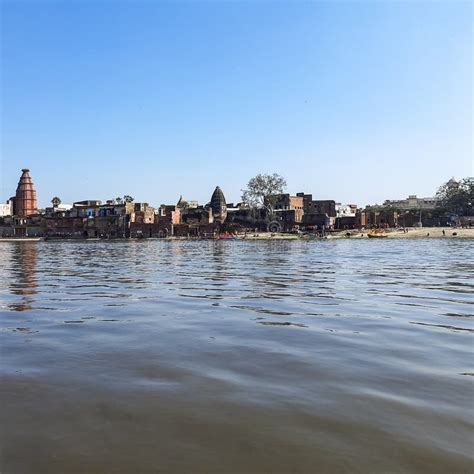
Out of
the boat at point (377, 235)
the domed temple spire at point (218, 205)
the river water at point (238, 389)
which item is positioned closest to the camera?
the river water at point (238, 389)

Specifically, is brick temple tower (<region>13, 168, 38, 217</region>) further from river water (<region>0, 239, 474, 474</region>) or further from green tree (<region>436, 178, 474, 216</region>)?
river water (<region>0, 239, 474, 474</region>)

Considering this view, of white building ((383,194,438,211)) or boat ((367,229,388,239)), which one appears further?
white building ((383,194,438,211))

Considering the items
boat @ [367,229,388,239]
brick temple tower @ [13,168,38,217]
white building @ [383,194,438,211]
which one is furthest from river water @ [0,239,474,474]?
white building @ [383,194,438,211]

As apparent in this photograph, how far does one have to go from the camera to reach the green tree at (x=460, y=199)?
100812mm

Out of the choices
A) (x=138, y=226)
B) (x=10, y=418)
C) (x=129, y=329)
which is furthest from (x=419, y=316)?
(x=138, y=226)

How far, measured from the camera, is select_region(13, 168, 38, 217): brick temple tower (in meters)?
107

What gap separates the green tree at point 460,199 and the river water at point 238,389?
332ft

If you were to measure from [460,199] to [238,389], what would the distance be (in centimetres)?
10749

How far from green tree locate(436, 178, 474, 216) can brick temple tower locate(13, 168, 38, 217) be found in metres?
91.4

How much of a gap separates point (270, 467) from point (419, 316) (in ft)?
20.8

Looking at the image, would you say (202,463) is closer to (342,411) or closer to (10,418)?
(342,411)

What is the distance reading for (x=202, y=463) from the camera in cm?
321

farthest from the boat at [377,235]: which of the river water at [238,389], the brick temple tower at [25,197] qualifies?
the brick temple tower at [25,197]

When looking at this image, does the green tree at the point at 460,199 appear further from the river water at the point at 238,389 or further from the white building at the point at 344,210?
the river water at the point at 238,389
